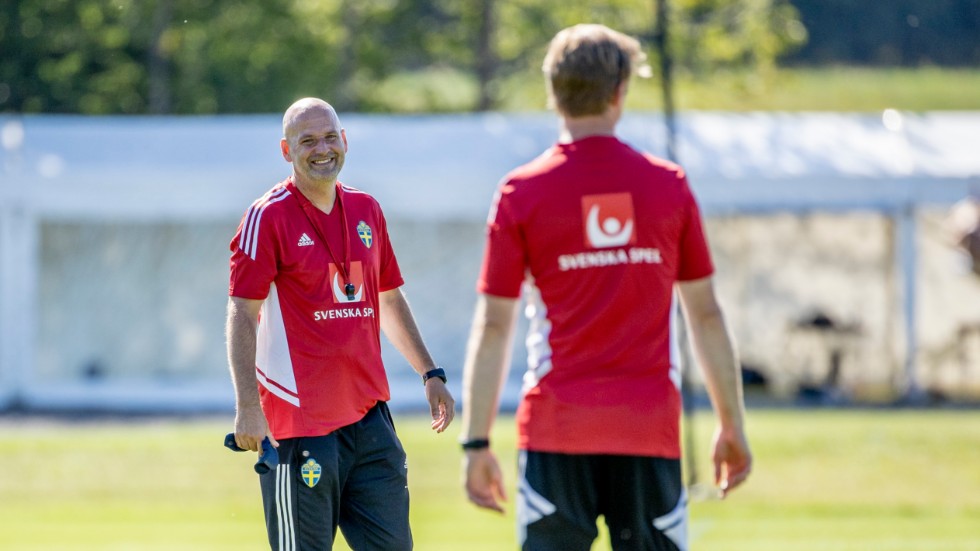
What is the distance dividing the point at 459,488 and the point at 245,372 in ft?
32.1

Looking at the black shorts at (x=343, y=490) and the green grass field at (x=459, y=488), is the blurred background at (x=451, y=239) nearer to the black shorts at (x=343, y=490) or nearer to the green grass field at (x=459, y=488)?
the green grass field at (x=459, y=488)

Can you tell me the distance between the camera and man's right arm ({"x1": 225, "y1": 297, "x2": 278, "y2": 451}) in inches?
194

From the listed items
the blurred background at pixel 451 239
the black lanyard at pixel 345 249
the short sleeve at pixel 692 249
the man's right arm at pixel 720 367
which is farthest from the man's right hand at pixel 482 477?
the blurred background at pixel 451 239

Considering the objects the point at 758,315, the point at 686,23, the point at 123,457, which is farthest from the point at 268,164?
the point at 686,23

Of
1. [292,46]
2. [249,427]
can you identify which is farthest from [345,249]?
[292,46]

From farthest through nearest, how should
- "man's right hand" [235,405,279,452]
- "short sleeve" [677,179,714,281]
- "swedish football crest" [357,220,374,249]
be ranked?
"swedish football crest" [357,220,374,249] < "man's right hand" [235,405,279,452] < "short sleeve" [677,179,714,281]

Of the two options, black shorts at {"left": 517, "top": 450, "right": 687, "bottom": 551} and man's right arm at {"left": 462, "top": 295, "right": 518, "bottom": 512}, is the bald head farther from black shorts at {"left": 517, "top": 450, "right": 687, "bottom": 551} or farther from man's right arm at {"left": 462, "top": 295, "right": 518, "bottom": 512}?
black shorts at {"left": 517, "top": 450, "right": 687, "bottom": 551}

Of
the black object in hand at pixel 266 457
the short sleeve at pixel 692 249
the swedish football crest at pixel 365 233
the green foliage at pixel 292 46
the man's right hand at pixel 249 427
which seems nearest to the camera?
the short sleeve at pixel 692 249

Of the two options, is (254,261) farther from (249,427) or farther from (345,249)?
(249,427)

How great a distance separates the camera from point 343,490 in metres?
5.40

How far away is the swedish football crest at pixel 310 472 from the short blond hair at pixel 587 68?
1492mm

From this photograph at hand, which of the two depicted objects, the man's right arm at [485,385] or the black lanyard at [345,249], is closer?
the man's right arm at [485,385]

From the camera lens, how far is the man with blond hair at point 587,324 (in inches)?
174

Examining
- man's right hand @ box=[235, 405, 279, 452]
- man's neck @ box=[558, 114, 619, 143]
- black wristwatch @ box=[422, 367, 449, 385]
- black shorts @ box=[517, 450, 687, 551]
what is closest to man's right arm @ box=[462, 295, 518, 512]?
black shorts @ box=[517, 450, 687, 551]
